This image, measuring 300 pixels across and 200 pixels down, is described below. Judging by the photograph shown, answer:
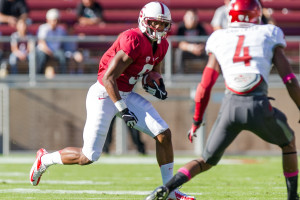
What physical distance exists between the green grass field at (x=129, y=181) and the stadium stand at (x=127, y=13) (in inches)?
141

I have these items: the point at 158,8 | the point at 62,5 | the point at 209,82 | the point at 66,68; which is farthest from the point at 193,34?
the point at 209,82

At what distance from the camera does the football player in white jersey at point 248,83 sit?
16.2ft

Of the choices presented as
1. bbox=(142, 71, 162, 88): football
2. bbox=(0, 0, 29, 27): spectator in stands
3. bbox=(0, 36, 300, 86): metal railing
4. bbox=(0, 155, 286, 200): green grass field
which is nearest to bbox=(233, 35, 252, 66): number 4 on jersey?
bbox=(142, 71, 162, 88): football

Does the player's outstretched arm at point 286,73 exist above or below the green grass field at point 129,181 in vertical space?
above

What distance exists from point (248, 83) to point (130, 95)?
62.2 inches

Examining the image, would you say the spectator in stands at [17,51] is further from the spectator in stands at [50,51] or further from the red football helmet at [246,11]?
the red football helmet at [246,11]

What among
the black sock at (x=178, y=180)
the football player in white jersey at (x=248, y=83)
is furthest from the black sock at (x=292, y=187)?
the black sock at (x=178, y=180)

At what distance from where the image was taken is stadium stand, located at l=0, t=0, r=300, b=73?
545 inches

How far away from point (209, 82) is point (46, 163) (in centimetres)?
205

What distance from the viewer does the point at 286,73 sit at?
195 inches

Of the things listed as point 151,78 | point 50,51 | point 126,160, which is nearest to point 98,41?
point 50,51

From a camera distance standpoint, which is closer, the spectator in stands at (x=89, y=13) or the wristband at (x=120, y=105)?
the wristband at (x=120, y=105)

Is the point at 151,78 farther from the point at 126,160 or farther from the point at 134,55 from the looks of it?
the point at 126,160

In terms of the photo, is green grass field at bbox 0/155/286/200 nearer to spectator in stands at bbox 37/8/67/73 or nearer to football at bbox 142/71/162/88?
football at bbox 142/71/162/88
